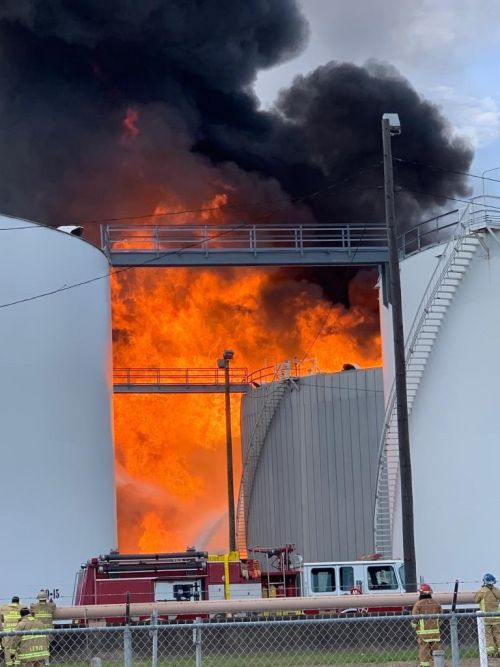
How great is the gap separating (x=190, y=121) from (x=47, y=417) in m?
29.5

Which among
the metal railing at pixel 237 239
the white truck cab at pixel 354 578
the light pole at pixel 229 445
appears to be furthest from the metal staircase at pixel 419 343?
the light pole at pixel 229 445

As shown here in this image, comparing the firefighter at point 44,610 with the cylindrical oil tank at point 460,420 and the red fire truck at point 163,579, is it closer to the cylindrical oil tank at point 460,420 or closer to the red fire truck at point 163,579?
the red fire truck at point 163,579

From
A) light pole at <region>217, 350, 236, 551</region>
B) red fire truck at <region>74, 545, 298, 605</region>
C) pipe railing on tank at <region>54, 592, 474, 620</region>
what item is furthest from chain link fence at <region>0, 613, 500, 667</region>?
light pole at <region>217, 350, 236, 551</region>

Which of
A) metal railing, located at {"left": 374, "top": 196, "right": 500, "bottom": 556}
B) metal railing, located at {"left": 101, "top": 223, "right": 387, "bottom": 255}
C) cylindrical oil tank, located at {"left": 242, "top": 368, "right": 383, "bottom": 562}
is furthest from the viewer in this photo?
cylindrical oil tank, located at {"left": 242, "top": 368, "right": 383, "bottom": 562}

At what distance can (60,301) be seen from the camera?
30500mm

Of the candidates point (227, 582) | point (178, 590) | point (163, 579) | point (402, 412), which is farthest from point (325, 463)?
point (402, 412)

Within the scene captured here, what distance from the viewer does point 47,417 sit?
1177 inches

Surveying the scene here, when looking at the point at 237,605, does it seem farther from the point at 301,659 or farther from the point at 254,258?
the point at 254,258

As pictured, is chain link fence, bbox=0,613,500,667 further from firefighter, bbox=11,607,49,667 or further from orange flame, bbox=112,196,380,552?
orange flame, bbox=112,196,380,552

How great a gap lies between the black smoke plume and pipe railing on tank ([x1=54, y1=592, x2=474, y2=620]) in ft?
121

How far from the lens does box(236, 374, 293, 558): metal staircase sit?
135ft

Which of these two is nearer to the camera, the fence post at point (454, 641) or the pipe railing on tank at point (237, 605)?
the fence post at point (454, 641)

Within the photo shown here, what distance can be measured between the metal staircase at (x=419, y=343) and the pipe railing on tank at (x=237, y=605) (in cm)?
1126

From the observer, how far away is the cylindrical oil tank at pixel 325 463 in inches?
1436
